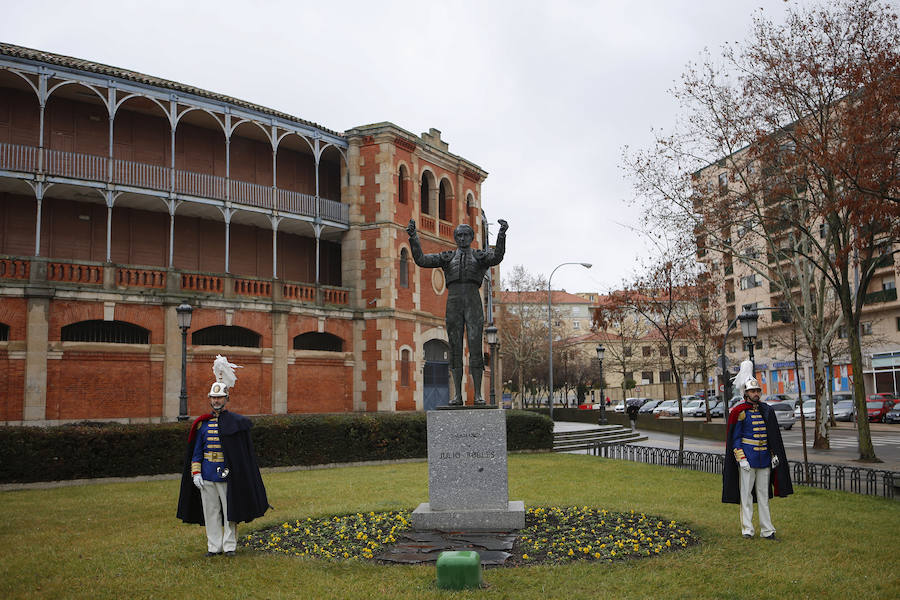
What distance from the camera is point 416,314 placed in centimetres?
3081

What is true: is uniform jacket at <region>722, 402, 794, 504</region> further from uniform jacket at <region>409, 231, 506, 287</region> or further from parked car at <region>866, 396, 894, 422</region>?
parked car at <region>866, 396, 894, 422</region>

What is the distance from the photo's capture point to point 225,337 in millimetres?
26109

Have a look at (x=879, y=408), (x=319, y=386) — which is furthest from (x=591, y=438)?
(x=879, y=408)

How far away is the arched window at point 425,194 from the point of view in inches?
1299

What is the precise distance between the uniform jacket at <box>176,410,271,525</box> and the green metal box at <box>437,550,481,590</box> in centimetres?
252

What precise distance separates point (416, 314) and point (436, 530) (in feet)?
69.9

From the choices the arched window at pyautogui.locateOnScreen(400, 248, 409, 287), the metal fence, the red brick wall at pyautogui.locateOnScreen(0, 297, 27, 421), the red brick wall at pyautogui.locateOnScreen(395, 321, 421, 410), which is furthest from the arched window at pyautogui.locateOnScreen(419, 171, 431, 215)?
the red brick wall at pyautogui.locateOnScreen(0, 297, 27, 421)

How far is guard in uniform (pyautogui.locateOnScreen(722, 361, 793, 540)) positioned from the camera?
9078 mm

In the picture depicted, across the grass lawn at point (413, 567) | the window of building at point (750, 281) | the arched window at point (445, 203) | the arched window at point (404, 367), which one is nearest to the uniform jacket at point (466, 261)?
the grass lawn at point (413, 567)

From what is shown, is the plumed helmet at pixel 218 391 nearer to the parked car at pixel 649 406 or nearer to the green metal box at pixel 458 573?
the green metal box at pixel 458 573

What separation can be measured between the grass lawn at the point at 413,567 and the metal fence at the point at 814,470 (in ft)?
2.47

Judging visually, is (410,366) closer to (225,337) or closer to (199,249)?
(225,337)

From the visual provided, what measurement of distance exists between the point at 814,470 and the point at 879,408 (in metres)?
29.7

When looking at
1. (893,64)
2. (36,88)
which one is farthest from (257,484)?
(36,88)
